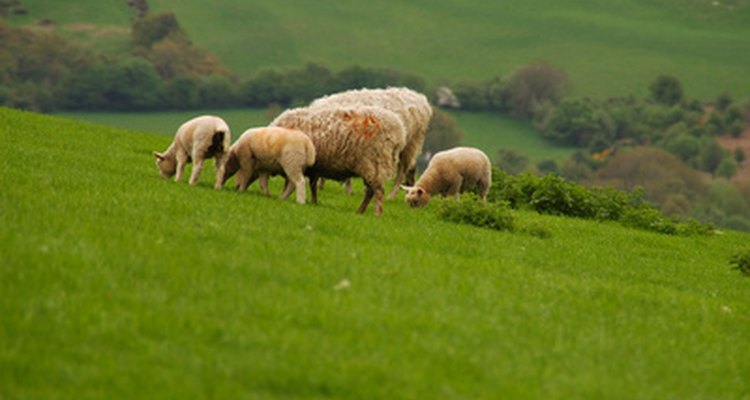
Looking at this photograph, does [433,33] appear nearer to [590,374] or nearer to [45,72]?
[45,72]

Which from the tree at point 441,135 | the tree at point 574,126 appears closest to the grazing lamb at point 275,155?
the tree at point 441,135

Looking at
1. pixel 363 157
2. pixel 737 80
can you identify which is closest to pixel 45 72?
pixel 737 80

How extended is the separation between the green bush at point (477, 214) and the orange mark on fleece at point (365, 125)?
243 cm

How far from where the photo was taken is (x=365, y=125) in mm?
18281

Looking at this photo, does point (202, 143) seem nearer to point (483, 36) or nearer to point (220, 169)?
point (220, 169)

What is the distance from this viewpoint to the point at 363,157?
60.2 feet

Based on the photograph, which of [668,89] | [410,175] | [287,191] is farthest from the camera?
[668,89]

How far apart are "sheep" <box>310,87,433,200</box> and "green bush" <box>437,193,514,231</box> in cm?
361

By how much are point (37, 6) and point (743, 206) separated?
10124 cm

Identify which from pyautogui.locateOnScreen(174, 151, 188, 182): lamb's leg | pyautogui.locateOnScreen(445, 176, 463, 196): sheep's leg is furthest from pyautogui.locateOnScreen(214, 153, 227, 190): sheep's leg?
pyautogui.locateOnScreen(445, 176, 463, 196): sheep's leg

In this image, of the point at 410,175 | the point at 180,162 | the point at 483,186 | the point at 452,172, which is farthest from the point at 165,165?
the point at 483,186

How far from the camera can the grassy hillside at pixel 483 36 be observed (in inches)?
5817

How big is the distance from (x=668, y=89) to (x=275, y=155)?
127 m

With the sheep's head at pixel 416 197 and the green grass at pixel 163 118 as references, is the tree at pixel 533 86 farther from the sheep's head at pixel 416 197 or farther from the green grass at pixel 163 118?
the sheep's head at pixel 416 197
